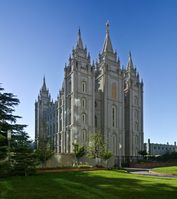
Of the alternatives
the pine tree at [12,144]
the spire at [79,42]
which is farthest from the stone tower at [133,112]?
the pine tree at [12,144]

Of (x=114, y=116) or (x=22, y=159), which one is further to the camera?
(x=114, y=116)

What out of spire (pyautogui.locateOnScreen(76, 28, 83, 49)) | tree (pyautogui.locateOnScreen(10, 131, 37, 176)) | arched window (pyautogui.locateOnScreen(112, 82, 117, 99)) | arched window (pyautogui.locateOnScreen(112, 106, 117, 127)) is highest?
spire (pyautogui.locateOnScreen(76, 28, 83, 49))

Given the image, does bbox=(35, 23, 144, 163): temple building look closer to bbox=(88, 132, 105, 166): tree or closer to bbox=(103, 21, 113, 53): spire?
bbox=(103, 21, 113, 53): spire

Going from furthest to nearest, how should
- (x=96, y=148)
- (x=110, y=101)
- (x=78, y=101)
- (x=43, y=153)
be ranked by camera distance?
(x=110, y=101), (x=78, y=101), (x=96, y=148), (x=43, y=153)

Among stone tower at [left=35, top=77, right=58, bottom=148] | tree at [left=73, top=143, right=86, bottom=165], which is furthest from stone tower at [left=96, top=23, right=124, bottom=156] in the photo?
stone tower at [left=35, top=77, right=58, bottom=148]

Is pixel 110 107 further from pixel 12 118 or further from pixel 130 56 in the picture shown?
pixel 12 118

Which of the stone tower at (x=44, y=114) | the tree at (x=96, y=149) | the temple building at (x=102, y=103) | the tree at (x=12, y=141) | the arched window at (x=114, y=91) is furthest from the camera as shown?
the stone tower at (x=44, y=114)

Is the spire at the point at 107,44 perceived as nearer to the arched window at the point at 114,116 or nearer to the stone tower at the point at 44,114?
the arched window at the point at 114,116

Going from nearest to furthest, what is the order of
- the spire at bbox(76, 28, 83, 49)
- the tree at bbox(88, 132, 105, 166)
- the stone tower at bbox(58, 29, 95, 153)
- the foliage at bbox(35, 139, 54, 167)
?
the foliage at bbox(35, 139, 54, 167), the tree at bbox(88, 132, 105, 166), the stone tower at bbox(58, 29, 95, 153), the spire at bbox(76, 28, 83, 49)

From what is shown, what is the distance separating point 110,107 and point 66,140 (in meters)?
14.6

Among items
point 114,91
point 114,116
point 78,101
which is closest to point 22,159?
point 78,101

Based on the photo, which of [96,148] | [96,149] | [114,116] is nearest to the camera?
[96,149]

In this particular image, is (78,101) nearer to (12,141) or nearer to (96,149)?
(96,149)

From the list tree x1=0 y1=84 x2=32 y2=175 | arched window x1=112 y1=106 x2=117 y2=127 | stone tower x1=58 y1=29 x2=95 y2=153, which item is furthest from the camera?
arched window x1=112 y1=106 x2=117 y2=127
